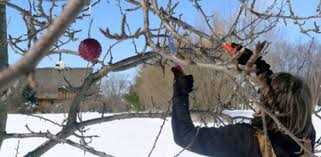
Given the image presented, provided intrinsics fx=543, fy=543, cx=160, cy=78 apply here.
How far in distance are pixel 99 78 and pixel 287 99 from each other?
79 cm

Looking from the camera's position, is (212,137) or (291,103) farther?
(212,137)

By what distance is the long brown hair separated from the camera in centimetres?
216

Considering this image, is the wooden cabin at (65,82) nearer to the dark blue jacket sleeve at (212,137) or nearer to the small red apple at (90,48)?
the dark blue jacket sleeve at (212,137)

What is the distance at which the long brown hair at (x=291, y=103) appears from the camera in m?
2.16

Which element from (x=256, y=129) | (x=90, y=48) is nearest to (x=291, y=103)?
(x=256, y=129)

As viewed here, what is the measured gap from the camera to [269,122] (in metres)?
2.16

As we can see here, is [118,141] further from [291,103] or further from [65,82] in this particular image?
[291,103]

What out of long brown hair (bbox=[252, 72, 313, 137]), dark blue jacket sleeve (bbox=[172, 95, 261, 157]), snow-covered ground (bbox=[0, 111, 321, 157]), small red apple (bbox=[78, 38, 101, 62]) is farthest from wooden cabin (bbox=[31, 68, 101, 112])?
snow-covered ground (bbox=[0, 111, 321, 157])

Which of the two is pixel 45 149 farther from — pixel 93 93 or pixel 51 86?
A: pixel 51 86

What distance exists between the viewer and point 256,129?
2.30 m

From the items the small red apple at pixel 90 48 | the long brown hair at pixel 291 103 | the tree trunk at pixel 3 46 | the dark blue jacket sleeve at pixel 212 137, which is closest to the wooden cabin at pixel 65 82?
the tree trunk at pixel 3 46

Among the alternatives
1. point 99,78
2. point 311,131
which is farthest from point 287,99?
point 99,78

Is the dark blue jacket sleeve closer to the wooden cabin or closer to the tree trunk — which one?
the wooden cabin

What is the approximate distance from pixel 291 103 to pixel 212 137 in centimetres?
38
